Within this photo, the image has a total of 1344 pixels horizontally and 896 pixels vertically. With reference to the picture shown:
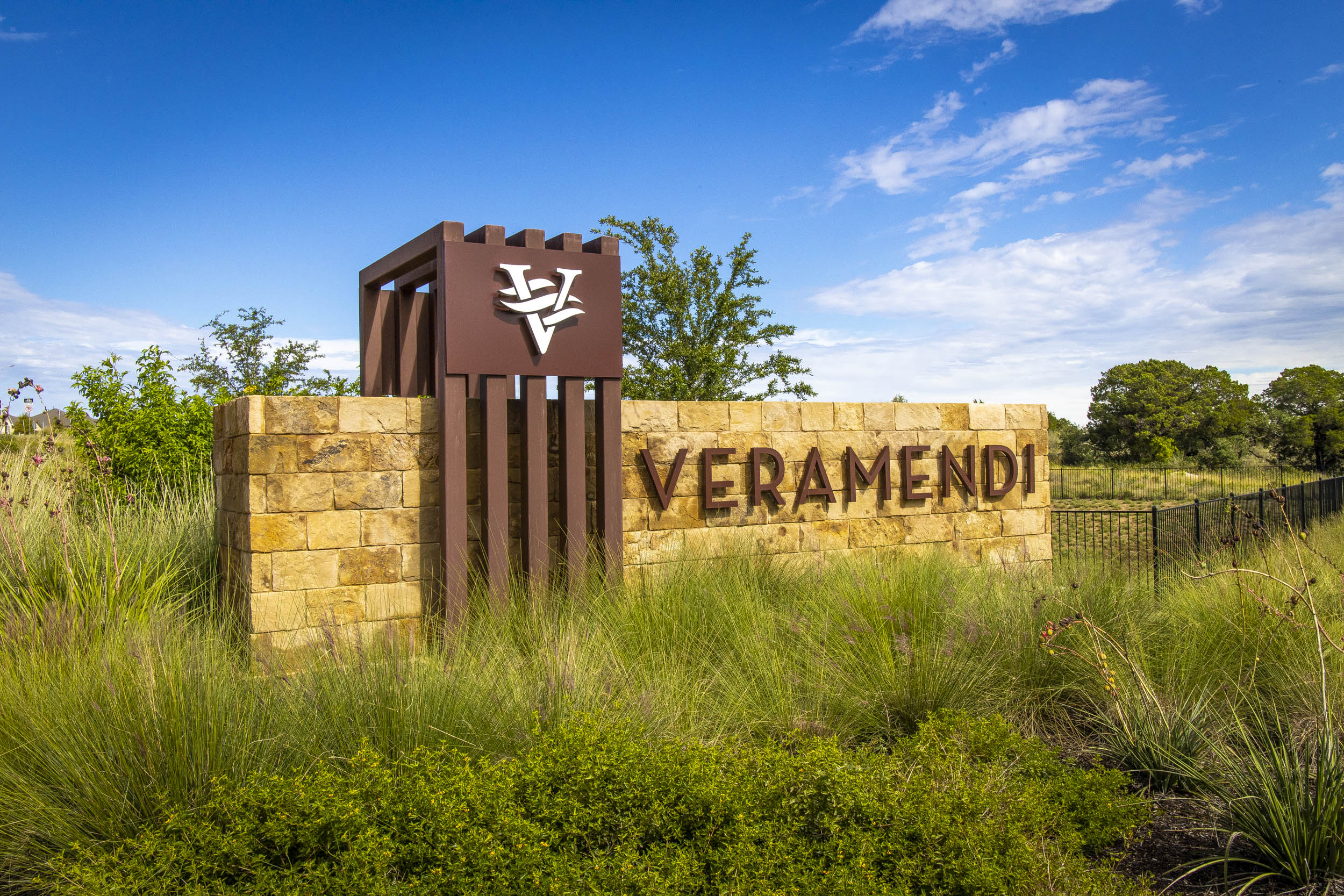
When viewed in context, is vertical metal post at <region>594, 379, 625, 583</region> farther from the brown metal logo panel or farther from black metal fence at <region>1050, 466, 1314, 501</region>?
black metal fence at <region>1050, 466, 1314, 501</region>

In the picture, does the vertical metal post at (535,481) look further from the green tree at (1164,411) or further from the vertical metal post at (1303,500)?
the green tree at (1164,411)

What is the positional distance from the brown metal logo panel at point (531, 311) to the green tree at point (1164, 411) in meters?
43.2

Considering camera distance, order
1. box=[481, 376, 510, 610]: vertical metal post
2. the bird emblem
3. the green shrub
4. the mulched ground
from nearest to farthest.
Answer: the green shrub, the mulched ground, box=[481, 376, 510, 610]: vertical metal post, the bird emblem

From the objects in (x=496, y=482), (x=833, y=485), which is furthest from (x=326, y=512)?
(x=833, y=485)

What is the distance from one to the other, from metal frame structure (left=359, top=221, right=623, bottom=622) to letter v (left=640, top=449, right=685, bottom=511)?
0.39 metres

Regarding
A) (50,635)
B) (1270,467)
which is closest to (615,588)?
(50,635)

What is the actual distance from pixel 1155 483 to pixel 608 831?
33.8 meters

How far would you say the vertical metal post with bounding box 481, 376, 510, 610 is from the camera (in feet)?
21.8

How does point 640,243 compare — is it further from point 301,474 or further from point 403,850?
point 403,850

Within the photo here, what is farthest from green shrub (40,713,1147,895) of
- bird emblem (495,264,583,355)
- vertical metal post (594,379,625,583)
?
bird emblem (495,264,583,355)

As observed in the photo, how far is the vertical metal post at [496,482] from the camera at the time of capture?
261 inches

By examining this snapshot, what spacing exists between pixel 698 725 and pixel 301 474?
12.0 feet

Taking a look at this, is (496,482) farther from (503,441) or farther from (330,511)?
(330,511)

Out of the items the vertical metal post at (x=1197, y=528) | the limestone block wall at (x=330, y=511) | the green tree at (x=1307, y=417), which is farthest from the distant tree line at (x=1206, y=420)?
the limestone block wall at (x=330, y=511)
